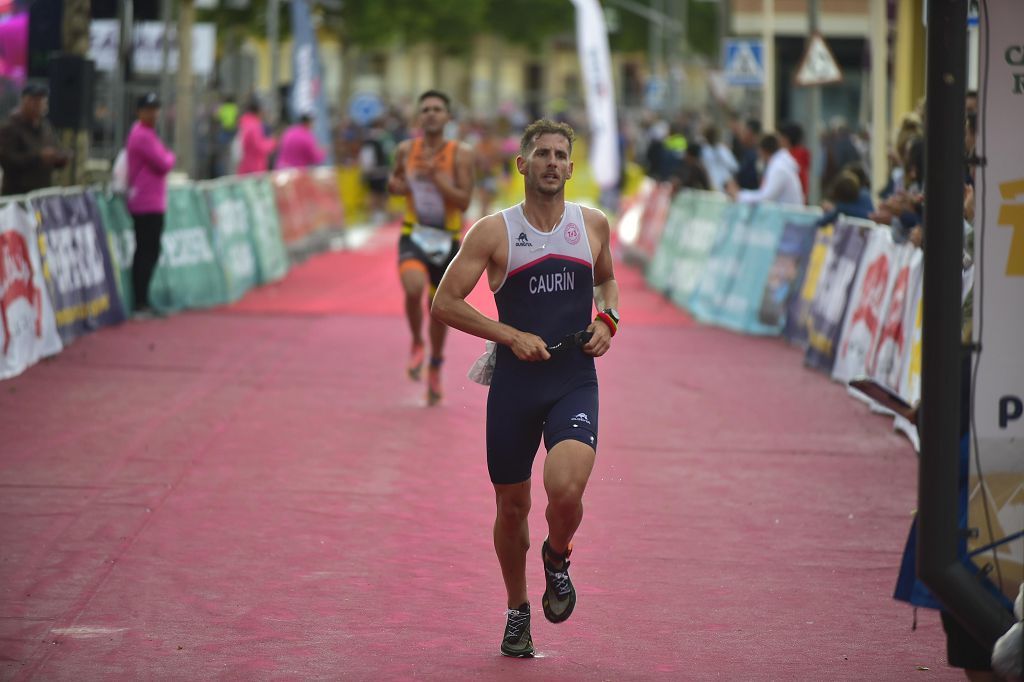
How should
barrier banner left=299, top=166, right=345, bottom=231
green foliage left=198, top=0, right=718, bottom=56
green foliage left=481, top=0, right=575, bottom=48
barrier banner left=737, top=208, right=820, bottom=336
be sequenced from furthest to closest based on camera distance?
green foliage left=481, top=0, right=575, bottom=48 → green foliage left=198, top=0, right=718, bottom=56 → barrier banner left=299, top=166, right=345, bottom=231 → barrier banner left=737, top=208, right=820, bottom=336

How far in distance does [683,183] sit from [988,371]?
63.8 feet

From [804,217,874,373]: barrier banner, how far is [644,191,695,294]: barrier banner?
6.67m

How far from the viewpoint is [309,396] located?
13.4 meters

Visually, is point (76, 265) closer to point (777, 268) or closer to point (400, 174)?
point (400, 174)

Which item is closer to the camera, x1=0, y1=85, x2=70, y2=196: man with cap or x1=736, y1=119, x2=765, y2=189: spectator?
x1=0, y1=85, x2=70, y2=196: man with cap

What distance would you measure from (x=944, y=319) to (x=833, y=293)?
10.6 metres

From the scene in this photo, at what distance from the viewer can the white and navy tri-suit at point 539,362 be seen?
6.49 m

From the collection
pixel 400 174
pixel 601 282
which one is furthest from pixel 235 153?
pixel 601 282

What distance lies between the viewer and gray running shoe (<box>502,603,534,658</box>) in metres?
6.54

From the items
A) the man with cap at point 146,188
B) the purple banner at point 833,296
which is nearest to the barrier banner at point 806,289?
the purple banner at point 833,296

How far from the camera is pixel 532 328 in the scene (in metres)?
6.54

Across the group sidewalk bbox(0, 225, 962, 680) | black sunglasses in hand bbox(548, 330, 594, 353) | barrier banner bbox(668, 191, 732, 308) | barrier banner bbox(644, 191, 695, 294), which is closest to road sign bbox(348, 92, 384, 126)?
barrier banner bbox(644, 191, 695, 294)

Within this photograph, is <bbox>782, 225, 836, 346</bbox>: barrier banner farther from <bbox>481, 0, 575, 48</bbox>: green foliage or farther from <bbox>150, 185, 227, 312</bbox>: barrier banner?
<bbox>481, 0, 575, 48</bbox>: green foliage

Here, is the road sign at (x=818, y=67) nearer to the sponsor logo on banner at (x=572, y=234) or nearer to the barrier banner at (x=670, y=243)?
the barrier banner at (x=670, y=243)
